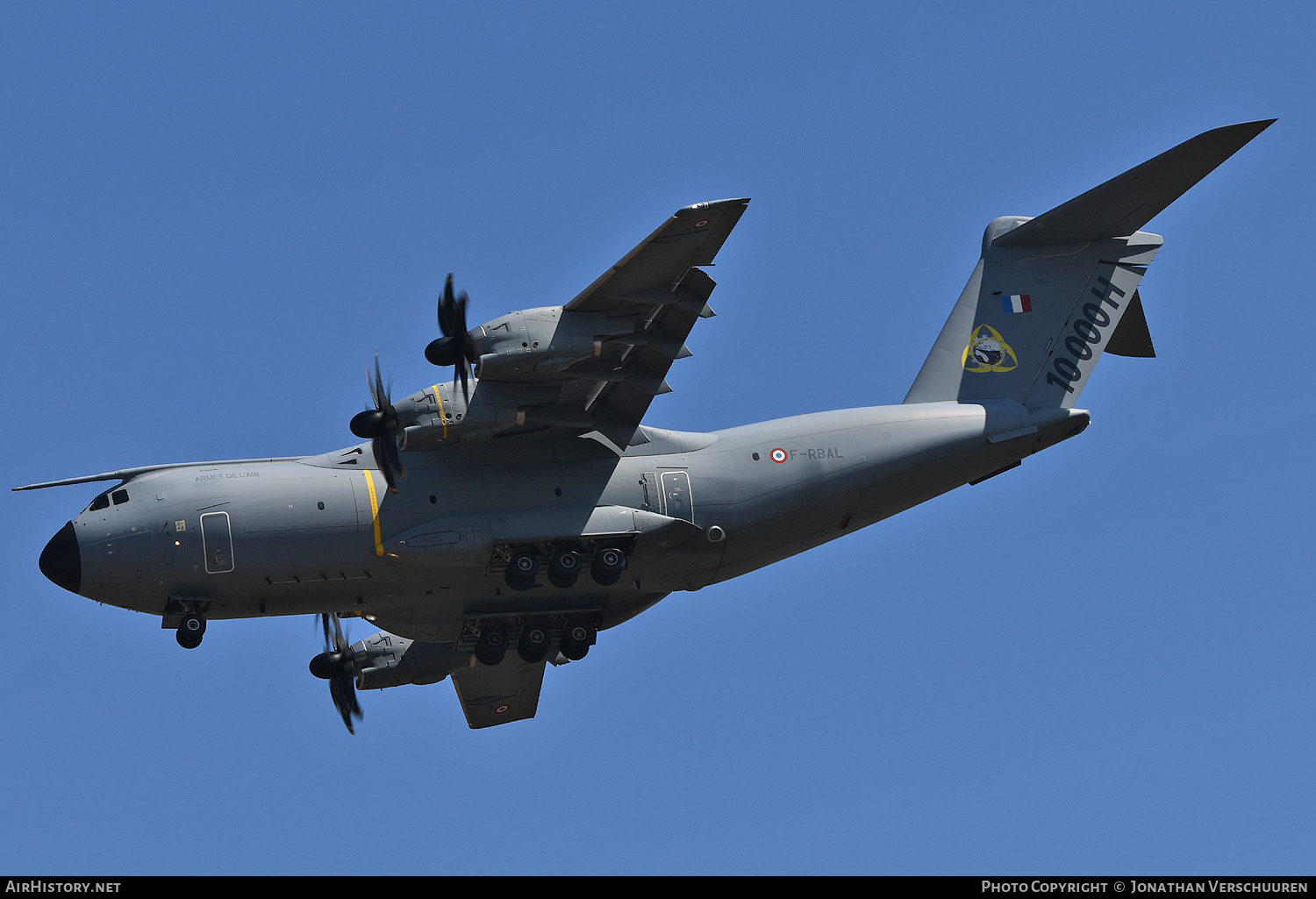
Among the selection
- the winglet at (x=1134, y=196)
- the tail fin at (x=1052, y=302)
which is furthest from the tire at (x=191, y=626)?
the winglet at (x=1134, y=196)

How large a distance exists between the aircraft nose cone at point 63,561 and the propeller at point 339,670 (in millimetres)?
3998

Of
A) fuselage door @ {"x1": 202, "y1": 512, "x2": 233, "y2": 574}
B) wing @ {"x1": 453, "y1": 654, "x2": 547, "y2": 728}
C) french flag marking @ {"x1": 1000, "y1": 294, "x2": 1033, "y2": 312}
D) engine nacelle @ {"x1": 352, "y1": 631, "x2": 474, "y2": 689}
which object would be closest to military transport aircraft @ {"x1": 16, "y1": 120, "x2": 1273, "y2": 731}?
fuselage door @ {"x1": 202, "y1": 512, "x2": 233, "y2": 574}

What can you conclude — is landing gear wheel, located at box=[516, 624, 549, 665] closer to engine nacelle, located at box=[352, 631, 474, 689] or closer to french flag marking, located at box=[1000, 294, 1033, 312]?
engine nacelle, located at box=[352, 631, 474, 689]

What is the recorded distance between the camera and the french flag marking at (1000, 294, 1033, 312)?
22.8 meters

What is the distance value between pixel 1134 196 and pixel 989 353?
261 cm

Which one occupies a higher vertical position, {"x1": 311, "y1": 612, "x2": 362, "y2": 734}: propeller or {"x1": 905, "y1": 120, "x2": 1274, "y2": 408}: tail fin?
{"x1": 905, "y1": 120, "x2": 1274, "y2": 408}: tail fin

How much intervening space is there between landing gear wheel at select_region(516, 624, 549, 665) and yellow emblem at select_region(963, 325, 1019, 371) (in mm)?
6237

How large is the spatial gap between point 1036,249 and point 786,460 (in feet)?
16.2

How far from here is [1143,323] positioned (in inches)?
913

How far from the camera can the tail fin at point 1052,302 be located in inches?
873

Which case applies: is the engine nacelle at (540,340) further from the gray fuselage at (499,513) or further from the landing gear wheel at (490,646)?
the landing gear wheel at (490,646)

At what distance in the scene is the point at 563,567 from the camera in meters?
19.7
